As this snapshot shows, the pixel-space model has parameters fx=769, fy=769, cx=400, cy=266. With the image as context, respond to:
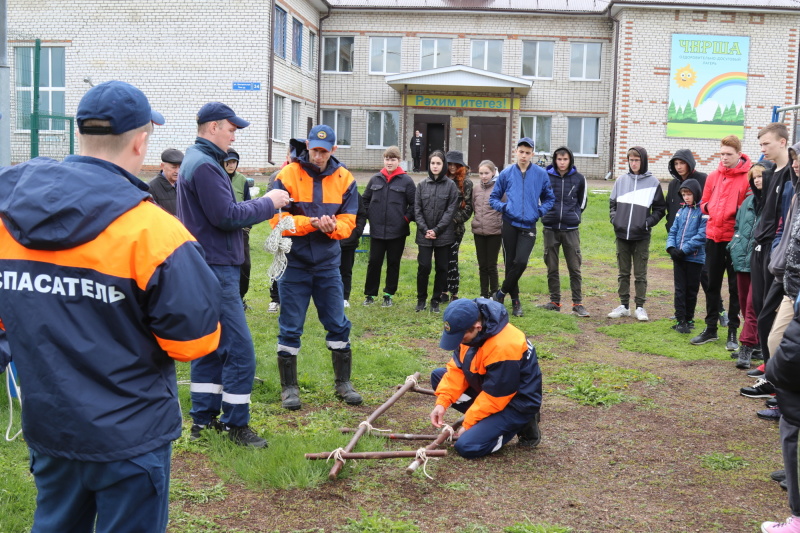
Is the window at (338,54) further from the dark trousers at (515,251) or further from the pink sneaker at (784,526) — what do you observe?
the pink sneaker at (784,526)

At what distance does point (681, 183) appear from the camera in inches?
375

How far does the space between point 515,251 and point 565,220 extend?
81cm

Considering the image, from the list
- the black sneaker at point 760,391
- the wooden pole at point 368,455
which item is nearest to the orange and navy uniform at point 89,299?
the wooden pole at point 368,455

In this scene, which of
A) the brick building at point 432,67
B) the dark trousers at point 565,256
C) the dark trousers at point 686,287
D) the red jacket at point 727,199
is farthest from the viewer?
the brick building at point 432,67

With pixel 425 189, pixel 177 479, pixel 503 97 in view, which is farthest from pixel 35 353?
pixel 503 97

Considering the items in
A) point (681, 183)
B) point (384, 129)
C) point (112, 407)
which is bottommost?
point (112, 407)

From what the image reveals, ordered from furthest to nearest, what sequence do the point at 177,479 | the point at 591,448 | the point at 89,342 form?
1. the point at 591,448
2. the point at 177,479
3. the point at 89,342

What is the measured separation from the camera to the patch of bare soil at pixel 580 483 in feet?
13.4

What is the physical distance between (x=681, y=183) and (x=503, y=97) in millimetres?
22757

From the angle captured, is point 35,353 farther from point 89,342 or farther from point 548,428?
point 548,428

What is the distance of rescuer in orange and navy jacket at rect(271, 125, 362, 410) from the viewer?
587 centimetres

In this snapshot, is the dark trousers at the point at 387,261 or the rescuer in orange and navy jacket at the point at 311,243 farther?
the dark trousers at the point at 387,261

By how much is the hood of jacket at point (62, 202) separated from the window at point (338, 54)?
30765mm

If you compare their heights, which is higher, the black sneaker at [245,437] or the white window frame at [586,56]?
the white window frame at [586,56]
